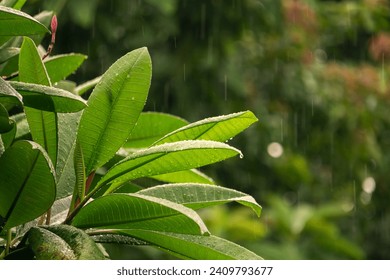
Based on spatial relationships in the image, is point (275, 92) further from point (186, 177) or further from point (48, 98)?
point (48, 98)

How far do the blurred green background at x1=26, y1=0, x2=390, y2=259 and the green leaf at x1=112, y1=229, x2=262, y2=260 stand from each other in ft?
8.32

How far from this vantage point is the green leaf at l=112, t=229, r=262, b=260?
765 millimetres

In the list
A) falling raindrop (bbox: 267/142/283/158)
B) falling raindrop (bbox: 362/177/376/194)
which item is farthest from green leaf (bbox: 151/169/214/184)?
falling raindrop (bbox: 362/177/376/194)

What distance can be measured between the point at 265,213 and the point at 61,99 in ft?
12.9

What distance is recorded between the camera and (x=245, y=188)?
464 centimetres

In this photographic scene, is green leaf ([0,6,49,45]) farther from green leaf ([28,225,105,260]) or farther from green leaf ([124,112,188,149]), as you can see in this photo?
green leaf ([124,112,188,149])

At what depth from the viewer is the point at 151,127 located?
1.00 meters

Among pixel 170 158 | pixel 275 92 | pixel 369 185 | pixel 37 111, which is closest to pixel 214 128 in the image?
pixel 170 158

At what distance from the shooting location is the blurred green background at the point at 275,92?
379 cm

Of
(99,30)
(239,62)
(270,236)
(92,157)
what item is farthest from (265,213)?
(92,157)

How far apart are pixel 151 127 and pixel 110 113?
0.75ft

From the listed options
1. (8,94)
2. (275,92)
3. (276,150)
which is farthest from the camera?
(276,150)
